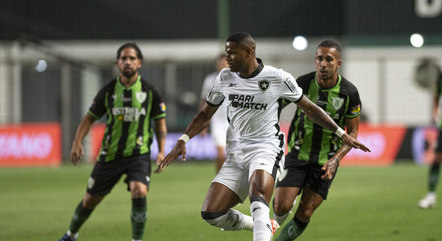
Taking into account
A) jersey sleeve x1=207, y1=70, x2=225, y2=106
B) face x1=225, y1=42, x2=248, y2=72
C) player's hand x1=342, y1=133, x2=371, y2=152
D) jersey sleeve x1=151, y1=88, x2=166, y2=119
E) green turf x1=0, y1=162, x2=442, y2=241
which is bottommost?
green turf x1=0, y1=162, x2=442, y2=241

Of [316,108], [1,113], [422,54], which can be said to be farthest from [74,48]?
[316,108]

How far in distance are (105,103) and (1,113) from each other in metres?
22.2

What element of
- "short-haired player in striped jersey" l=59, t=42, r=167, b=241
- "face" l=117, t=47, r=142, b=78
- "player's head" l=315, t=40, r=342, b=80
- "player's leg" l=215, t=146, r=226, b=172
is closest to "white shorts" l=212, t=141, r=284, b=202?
"player's head" l=315, t=40, r=342, b=80

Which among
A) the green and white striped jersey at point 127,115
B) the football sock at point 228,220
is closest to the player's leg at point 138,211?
the green and white striped jersey at point 127,115

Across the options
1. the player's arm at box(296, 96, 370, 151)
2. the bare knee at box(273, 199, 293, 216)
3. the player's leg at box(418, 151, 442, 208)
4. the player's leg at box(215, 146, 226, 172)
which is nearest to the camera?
the player's arm at box(296, 96, 370, 151)

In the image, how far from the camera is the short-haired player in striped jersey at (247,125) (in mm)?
6590

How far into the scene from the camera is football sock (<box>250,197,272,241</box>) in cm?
615

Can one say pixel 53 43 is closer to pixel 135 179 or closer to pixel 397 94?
pixel 397 94

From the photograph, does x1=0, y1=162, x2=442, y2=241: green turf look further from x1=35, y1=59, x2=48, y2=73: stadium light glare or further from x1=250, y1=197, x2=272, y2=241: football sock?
x1=35, y1=59, x2=48, y2=73: stadium light glare

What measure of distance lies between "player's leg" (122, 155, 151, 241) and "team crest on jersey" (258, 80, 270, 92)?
1.97 metres

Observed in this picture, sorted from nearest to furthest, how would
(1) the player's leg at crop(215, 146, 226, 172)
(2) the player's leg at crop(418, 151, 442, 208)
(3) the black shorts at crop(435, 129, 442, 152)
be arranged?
(2) the player's leg at crop(418, 151, 442, 208)
(3) the black shorts at crop(435, 129, 442, 152)
(1) the player's leg at crop(215, 146, 226, 172)

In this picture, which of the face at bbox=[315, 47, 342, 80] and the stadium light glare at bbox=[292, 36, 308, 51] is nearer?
the face at bbox=[315, 47, 342, 80]

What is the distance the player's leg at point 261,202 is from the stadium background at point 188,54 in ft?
52.6

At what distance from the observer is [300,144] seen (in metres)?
7.59
